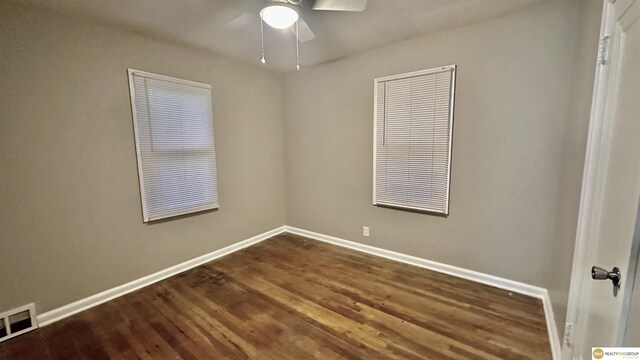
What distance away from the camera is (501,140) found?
2.26 meters

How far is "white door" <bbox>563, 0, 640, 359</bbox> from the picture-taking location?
83 cm

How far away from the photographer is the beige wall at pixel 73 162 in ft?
6.00

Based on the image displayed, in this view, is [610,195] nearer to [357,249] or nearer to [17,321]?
[357,249]

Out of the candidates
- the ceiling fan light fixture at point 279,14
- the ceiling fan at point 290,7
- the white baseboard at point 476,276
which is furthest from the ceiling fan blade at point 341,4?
the white baseboard at point 476,276

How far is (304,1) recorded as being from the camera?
1.70 metres

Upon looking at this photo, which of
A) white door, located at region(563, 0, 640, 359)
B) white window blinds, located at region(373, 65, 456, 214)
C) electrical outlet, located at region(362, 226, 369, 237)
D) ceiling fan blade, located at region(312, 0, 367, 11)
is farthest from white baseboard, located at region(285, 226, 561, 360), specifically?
ceiling fan blade, located at region(312, 0, 367, 11)

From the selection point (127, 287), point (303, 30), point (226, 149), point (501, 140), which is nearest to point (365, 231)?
point (501, 140)

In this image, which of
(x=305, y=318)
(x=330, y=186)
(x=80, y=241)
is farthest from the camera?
(x=330, y=186)

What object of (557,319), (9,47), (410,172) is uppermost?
(9,47)

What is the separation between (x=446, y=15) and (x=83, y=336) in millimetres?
3892

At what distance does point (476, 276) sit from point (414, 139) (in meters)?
1.54

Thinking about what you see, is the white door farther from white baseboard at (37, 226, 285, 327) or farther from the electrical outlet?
white baseboard at (37, 226, 285, 327)

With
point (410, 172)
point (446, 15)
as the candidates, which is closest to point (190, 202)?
point (410, 172)

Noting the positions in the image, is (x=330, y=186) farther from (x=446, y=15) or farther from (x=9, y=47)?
(x=9, y=47)
